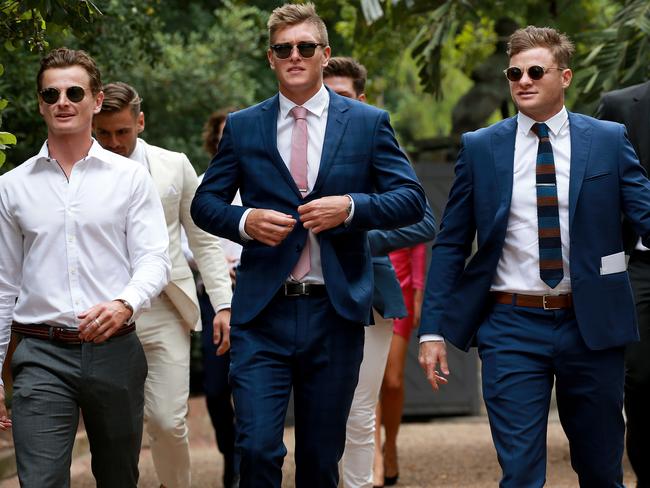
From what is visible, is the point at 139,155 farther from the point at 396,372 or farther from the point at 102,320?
the point at 396,372

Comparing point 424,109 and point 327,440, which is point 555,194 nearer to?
point 327,440

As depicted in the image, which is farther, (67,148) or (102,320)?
(67,148)

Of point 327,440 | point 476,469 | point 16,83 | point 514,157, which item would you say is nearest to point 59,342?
point 327,440

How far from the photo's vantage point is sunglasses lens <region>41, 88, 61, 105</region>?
5.69 m

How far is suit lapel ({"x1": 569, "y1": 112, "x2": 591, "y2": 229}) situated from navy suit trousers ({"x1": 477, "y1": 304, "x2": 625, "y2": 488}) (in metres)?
0.47

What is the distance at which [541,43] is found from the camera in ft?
19.2

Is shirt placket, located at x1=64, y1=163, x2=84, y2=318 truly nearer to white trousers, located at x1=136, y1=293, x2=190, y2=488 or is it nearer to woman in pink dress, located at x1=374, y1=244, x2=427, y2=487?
white trousers, located at x1=136, y1=293, x2=190, y2=488

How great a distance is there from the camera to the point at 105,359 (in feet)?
18.0

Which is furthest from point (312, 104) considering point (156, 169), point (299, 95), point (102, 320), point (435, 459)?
point (435, 459)

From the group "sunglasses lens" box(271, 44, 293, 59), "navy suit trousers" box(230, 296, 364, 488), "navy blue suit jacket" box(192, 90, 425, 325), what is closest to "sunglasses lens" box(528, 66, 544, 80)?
"navy blue suit jacket" box(192, 90, 425, 325)

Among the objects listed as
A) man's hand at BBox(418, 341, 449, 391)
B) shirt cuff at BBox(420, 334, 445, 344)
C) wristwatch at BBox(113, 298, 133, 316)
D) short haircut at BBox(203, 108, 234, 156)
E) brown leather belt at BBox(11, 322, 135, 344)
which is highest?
short haircut at BBox(203, 108, 234, 156)

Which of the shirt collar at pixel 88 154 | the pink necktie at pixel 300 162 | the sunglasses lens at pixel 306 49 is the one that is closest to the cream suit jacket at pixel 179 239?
the shirt collar at pixel 88 154

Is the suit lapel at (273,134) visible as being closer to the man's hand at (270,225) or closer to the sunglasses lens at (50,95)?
the man's hand at (270,225)

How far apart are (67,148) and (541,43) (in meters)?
2.06
